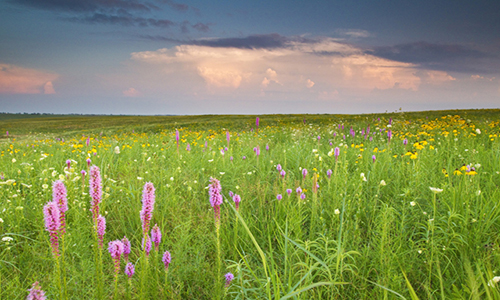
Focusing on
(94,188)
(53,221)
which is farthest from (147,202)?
(53,221)

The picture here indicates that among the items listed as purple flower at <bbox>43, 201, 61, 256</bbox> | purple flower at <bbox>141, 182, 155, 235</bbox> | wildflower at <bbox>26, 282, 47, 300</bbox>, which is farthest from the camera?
purple flower at <bbox>141, 182, 155, 235</bbox>

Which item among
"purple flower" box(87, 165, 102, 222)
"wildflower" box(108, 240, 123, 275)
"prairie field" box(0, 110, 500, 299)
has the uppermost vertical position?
"purple flower" box(87, 165, 102, 222)

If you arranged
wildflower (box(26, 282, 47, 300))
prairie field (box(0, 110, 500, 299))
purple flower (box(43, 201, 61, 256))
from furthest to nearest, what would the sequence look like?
prairie field (box(0, 110, 500, 299)) → purple flower (box(43, 201, 61, 256)) → wildflower (box(26, 282, 47, 300))

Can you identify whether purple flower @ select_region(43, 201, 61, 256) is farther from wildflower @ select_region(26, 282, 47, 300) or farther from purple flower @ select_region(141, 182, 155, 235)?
purple flower @ select_region(141, 182, 155, 235)

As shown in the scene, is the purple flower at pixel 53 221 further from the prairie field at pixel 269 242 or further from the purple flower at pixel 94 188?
the purple flower at pixel 94 188

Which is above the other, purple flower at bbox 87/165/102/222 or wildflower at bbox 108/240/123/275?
purple flower at bbox 87/165/102/222

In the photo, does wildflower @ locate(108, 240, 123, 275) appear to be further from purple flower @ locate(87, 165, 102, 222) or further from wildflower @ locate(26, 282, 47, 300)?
wildflower @ locate(26, 282, 47, 300)

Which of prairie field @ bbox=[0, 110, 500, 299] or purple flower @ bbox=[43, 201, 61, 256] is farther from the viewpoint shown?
prairie field @ bbox=[0, 110, 500, 299]

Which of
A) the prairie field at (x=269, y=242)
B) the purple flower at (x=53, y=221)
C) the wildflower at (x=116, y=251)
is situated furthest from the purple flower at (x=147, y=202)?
the purple flower at (x=53, y=221)

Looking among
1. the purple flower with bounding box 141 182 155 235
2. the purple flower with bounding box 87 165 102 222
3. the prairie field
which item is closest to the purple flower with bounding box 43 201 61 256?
the prairie field

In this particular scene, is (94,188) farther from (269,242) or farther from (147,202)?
(269,242)

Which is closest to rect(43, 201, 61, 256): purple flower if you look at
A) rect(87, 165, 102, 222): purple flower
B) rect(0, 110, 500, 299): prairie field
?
rect(0, 110, 500, 299): prairie field

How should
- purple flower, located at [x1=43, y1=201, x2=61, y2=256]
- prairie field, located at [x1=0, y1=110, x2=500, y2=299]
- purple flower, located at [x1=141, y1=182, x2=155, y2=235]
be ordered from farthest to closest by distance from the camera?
prairie field, located at [x1=0, y1=110, x2=500, y2=299]
purple flower, located at [x1=141, y1=182, x2=155, y2=235]
purple flower, located at [x1=43, y1=201, x2=61, y2=256]

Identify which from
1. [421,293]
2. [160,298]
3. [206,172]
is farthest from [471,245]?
[206,172]
